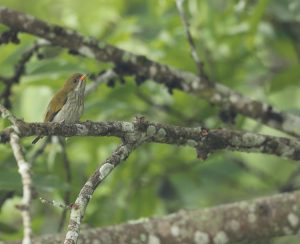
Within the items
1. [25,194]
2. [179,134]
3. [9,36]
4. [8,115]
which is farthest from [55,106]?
[25,194]

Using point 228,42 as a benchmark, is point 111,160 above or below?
below

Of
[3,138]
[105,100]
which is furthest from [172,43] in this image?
[3,138]

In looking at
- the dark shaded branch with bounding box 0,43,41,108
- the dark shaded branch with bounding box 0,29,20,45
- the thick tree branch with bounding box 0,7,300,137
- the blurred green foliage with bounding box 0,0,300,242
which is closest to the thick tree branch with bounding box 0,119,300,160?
the thick tree branch with bounding box 0,7,300,137

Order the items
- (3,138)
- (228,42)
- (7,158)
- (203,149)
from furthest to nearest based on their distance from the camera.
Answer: (228,42) < (7,158) < (203,149) < (3,138)

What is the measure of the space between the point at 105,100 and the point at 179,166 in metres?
1.10

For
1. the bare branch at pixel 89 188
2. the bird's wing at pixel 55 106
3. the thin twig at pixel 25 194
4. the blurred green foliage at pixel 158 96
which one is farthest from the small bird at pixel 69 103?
the thin twig at pixel 25 194

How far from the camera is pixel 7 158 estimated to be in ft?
16.4

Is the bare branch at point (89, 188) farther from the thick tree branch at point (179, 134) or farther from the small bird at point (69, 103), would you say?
the small bird at point (69, 103)

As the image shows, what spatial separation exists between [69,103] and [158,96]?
1915mm

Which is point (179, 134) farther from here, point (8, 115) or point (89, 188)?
point (8, 115)

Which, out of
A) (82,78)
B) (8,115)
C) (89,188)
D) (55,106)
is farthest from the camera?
(82,78)

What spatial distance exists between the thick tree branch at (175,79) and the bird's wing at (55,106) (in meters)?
0.35

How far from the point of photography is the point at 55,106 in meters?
4.46

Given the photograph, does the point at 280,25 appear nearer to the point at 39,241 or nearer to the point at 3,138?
the point at 39,241
